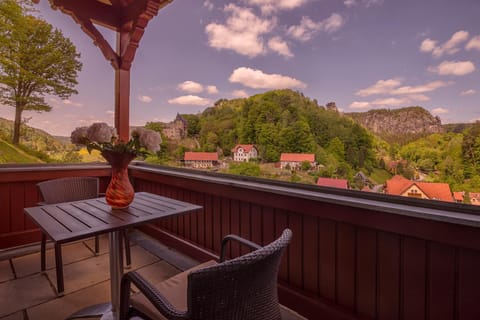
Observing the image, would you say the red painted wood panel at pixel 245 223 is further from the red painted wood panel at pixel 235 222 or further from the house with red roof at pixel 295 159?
the house with red roof at pixel 295 159

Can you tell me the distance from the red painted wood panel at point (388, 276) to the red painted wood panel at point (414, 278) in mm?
33

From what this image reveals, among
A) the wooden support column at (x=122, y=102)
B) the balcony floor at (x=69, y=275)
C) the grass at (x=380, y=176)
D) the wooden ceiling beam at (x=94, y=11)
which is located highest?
the wooden ceiling beam at (x=94, y=11)

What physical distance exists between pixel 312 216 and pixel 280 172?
401mm

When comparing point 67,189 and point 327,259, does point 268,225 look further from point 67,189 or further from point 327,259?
point 67,189

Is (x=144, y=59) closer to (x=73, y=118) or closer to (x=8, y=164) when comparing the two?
(x=73, y=118)

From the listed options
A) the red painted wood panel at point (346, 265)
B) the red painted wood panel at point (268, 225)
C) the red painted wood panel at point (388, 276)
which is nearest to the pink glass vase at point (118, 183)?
the red painted wood panel at point (268, 225)

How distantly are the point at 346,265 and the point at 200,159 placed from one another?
155 centimetres

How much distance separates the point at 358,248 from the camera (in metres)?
1.59

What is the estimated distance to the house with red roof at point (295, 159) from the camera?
5.88ft

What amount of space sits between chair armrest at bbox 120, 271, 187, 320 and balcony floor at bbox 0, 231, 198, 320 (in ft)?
3.77

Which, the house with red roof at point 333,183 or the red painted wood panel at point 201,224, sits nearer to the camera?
the house with red roof at point 333,183

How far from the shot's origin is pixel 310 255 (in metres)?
1.84

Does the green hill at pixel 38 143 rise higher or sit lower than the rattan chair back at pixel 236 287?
higher

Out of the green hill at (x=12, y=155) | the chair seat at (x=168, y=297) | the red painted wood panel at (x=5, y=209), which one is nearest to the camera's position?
the chair seat at (x=168, y=297)
